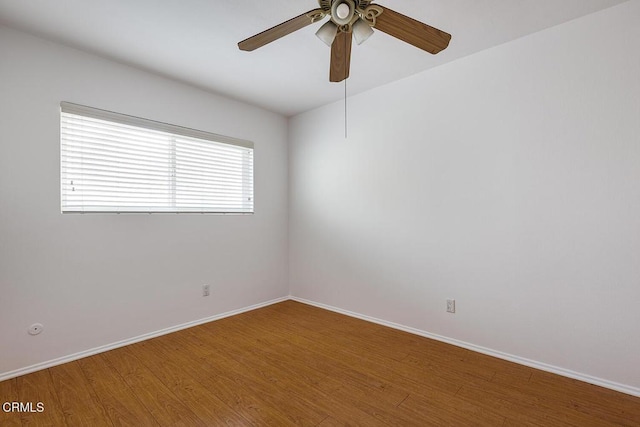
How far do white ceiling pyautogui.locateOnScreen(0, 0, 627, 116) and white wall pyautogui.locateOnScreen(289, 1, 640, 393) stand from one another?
19 centimetres

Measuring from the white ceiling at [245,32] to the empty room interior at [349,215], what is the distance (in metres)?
0.02

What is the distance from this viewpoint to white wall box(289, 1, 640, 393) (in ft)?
6.59

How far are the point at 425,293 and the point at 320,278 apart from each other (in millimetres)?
1399

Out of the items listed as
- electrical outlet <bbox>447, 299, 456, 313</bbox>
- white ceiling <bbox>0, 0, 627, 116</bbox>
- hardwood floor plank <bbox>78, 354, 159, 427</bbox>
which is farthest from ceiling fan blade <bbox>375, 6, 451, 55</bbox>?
hardwood floor plank <bbox>78, 354, 159, 427</bbox>

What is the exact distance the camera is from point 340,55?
1.82 m

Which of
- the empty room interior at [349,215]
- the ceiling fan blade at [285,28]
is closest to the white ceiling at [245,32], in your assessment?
the empty room interior at [349,215]

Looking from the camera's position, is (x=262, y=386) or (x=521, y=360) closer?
(x=262, y=386)

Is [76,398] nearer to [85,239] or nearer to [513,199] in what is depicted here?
[85,239]

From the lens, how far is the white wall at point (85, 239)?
2.21 m

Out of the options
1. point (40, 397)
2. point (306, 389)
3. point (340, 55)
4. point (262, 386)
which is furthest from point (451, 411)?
point (40, 397)

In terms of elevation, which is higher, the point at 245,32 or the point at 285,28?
the point at 245,32

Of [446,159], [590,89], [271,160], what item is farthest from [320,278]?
[590,89]

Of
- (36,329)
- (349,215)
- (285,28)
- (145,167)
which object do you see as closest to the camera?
(285,28)

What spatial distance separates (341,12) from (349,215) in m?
2.30
